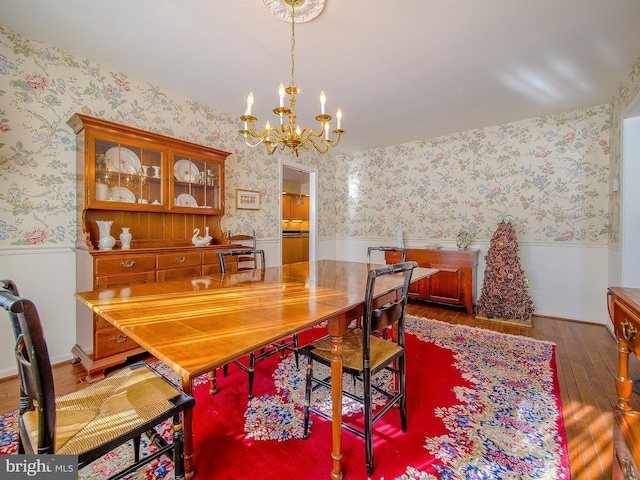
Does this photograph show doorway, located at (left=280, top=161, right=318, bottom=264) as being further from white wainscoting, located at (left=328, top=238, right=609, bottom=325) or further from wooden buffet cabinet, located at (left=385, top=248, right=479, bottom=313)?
white wainscoting, located at (left=328, top=238, right=609, bottom=325)

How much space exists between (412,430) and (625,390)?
98 centimetres

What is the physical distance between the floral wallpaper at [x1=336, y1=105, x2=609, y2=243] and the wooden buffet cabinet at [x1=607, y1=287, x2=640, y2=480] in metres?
2.59

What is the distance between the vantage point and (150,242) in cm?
275

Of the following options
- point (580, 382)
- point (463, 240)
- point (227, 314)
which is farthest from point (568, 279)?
point (227, 314)

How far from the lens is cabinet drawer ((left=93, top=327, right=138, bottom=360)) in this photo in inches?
84.3

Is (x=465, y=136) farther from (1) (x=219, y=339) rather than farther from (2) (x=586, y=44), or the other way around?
(1) (x=219, y=339)

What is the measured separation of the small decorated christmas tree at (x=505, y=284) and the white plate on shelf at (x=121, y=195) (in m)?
3.94

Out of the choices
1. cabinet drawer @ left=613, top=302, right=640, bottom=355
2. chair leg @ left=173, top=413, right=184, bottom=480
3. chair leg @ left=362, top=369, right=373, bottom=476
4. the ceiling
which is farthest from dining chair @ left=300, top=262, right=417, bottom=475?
the ceiling

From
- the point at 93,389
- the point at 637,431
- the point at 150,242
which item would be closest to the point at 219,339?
the point at 93,389

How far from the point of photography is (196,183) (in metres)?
2.96

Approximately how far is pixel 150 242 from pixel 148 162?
2.44 ft

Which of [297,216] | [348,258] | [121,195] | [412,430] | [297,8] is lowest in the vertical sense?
[412,430]

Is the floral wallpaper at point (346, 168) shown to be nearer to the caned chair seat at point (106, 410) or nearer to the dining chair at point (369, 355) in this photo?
the caned chair seat at point (106, 410)

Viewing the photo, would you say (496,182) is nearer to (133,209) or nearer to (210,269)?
(210,269)
